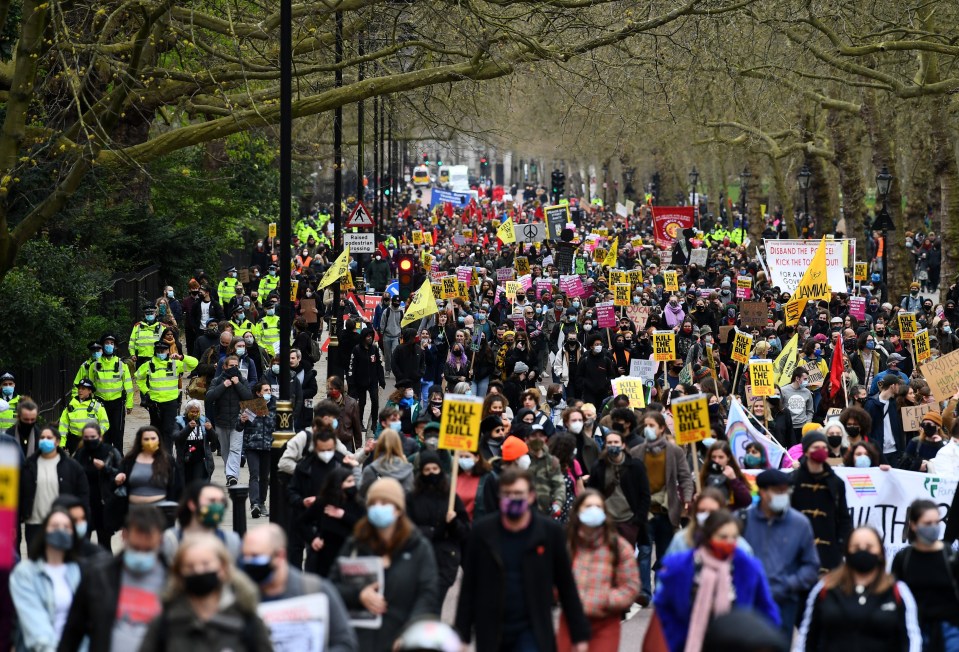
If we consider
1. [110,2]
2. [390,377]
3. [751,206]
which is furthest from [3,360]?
[751,206]

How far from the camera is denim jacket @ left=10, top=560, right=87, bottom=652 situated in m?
7.71

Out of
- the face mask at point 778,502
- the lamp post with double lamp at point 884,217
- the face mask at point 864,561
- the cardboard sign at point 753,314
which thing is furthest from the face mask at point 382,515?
the lamp post with double lamp at point 884,217

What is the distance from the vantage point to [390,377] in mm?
27531

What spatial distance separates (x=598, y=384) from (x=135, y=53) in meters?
6.27

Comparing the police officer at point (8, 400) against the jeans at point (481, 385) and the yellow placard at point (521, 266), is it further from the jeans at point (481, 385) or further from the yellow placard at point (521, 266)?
the yellow placard at point (521, 266)

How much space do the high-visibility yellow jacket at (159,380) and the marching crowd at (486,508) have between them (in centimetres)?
2

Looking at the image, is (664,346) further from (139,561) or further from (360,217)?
(139,561)

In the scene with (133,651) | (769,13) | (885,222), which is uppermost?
(769,13)

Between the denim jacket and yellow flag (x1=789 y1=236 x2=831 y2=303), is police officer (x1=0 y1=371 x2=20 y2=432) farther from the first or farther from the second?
yellow flag (x1=789 y1=236 x2=831 y2=303)

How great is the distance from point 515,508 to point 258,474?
789cm

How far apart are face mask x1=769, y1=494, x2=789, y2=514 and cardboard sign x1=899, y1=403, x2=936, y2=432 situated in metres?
7.05

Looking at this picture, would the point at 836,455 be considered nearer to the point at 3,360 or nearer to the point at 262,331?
the point at 3,360

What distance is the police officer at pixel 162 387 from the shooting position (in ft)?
60.2

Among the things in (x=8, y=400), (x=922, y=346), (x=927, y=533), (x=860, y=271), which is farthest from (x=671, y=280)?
(x=927, y=533)
